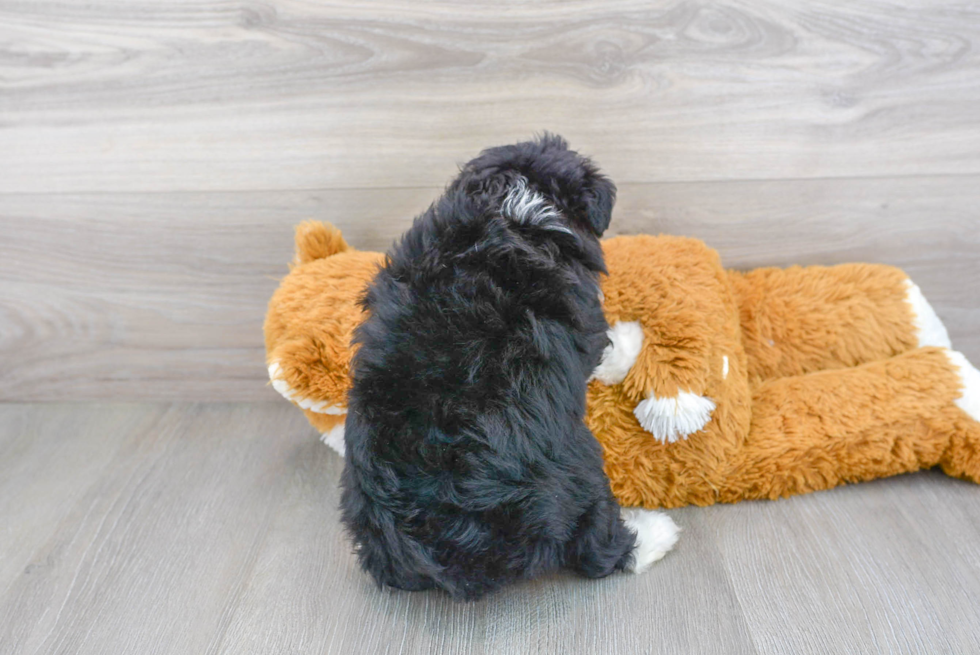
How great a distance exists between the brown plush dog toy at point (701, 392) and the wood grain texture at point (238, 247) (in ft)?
0.59

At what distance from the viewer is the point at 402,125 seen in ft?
4.35

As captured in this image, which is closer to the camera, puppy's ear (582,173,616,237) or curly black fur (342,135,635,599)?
curly black fur (342,135,635,599)

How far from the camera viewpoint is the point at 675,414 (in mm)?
1052

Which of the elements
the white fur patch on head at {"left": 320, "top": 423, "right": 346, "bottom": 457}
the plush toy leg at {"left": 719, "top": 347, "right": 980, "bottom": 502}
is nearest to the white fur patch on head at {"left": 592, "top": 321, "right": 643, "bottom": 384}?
the plush toy leg at {"left": 719, "top": 347, "right": 980, "bottom": 502}

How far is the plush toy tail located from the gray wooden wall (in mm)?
106

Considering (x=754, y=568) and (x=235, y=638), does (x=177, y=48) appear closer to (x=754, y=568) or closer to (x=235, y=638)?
(x=235, y=638)

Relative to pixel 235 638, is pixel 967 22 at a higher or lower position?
higher

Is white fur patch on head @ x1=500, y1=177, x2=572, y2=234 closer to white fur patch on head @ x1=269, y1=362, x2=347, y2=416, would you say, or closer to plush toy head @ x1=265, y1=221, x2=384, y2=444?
plush toy head @ x1=265, y1=221, x2=384, y2=444

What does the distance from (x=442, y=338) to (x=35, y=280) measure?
1103mm

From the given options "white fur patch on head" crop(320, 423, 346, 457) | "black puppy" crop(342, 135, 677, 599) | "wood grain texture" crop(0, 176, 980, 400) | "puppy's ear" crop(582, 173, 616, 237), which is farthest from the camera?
"wood grain texture" crop(0, 176, 980, 400)

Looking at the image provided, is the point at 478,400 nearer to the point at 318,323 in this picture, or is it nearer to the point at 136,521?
the point at 318,323

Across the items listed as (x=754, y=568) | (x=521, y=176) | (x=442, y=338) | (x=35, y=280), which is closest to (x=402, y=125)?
(x=521, y=176)

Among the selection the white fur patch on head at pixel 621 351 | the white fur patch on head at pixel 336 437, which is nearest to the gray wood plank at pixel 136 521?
the white fur patch on head at pixel 336 437

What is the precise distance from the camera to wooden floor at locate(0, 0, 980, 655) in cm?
111
